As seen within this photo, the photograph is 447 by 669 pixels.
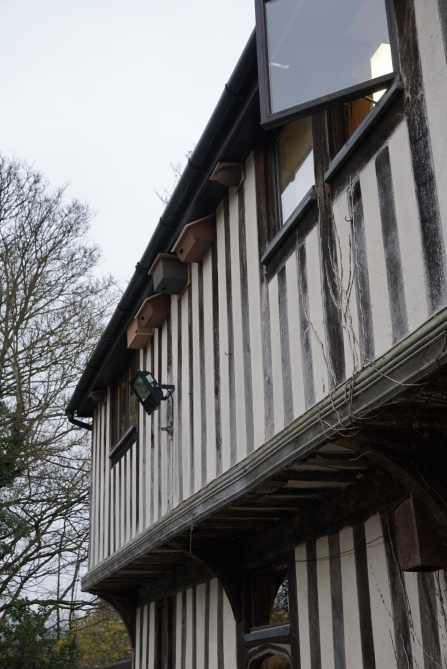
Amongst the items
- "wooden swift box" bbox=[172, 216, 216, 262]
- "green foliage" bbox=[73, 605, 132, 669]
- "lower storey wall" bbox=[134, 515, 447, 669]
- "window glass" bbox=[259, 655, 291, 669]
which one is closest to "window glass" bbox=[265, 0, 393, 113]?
"wooden swift box" bbox=[172, 216, 216, 262]

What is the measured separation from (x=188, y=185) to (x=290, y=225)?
173 centimetres

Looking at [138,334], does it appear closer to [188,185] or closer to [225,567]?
[188,185]

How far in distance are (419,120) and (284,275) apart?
1625 mm

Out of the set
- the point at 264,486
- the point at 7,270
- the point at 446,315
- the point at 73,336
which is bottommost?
the point at 264,486

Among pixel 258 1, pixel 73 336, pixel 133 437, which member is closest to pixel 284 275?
pixel 258 1

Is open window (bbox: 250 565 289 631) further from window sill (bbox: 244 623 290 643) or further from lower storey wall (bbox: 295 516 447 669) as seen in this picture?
lower storey wall (bbox: 295 516 447 669)

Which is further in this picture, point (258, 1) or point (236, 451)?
point (236, 451)

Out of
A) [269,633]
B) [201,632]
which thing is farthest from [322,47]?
[201,632]

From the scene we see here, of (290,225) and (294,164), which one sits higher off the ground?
(294,164)

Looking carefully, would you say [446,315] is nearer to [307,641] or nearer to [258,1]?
[258,1]

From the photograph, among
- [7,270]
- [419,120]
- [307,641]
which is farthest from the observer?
[7,270]

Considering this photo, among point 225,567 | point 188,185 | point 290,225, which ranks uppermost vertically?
point 188,185

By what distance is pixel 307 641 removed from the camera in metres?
5.39

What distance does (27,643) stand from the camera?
15.4 metres
